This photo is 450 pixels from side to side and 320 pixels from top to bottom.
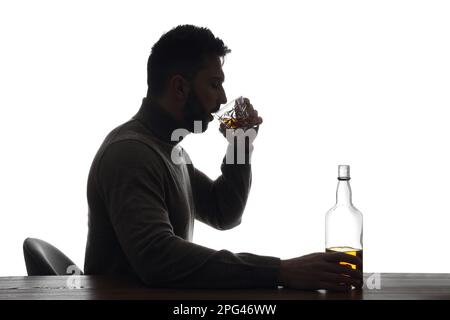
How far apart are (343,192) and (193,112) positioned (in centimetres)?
51

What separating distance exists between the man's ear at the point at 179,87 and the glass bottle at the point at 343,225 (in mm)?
523

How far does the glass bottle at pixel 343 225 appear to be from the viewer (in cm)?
127

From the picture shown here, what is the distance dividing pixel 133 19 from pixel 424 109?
136 cm

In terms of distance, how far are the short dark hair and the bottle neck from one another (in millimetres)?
534

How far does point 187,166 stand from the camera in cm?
186

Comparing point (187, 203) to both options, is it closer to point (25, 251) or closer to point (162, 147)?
point (162, 147)

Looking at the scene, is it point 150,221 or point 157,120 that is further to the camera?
point 157,120

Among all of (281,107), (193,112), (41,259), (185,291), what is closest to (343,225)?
(185,291)

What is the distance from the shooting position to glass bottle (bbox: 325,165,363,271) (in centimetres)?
127

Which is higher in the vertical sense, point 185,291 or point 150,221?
point 150,221

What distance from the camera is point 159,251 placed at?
122cm

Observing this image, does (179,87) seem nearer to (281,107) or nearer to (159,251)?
(159,251)

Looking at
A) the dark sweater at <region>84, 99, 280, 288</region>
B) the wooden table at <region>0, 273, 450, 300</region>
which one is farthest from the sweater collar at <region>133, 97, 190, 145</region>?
the wooden table at <region>0, 273, 450, 300</region>

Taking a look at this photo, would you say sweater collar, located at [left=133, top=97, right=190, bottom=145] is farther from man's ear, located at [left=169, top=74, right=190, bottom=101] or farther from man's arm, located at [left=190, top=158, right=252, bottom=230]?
man's arm, located at [left=190, top=158, right=252, bottom=230]
